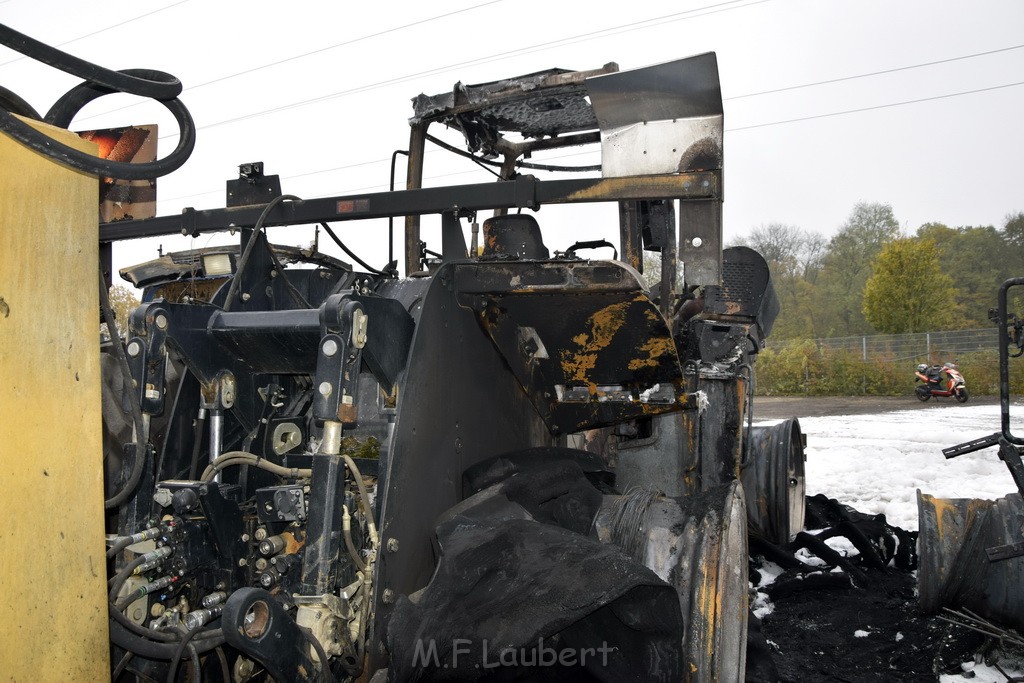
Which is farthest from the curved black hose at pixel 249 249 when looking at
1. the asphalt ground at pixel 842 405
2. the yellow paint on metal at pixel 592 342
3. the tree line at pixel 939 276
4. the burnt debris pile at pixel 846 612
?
the tree line at pixel 939 276

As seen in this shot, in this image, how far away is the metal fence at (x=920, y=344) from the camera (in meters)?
23.5

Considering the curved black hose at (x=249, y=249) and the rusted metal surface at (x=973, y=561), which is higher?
the curved black hose at (x=249, y=249)

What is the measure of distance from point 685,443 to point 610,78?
2178 millimetres

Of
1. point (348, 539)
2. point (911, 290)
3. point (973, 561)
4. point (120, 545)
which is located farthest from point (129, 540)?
point (911, 290)

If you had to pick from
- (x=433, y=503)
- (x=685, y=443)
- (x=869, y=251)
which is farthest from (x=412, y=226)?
(x=869, y=251)

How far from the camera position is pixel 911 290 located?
86.9 feet

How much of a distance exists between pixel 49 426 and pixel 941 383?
21109mm

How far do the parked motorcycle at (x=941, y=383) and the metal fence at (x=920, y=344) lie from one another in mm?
4220

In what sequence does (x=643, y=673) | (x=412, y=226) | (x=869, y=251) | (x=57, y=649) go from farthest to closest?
1. (x=869, y=251)
2. (x=412, y=226)
3. (x=643, y=673)
4. (x=57, y=649)

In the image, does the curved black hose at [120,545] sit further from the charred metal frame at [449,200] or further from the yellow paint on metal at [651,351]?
the yellow paint on metal at [651,351]

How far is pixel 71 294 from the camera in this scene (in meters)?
1.57

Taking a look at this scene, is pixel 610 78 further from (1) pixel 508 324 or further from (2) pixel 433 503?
(2) pixel 433 503

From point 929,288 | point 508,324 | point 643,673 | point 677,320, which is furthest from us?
point 929,288

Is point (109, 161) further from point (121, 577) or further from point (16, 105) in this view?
point (121, 577)
